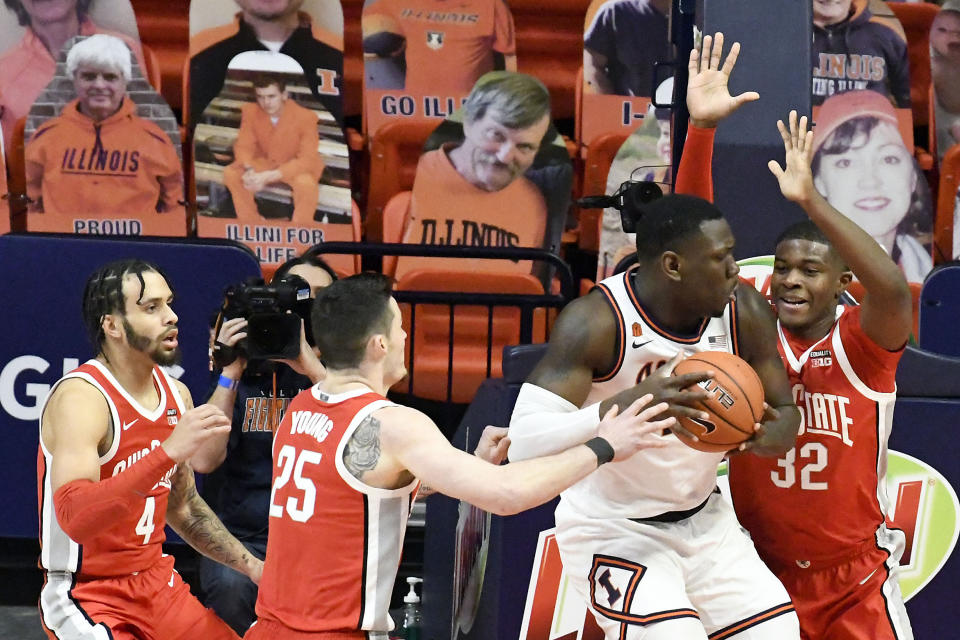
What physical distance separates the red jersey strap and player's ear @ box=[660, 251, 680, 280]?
1535mm

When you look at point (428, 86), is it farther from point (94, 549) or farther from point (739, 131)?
point (94, 549)

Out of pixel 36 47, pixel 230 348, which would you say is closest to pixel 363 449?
pixel 230 348

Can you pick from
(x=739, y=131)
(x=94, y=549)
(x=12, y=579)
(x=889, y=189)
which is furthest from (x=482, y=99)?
(x=94, y=549)

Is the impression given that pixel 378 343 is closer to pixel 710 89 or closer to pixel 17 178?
pixel 710 89

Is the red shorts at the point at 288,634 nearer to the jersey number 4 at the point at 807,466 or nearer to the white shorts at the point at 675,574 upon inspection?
the white shorts at the point at 675,574

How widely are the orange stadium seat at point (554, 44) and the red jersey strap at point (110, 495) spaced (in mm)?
5490

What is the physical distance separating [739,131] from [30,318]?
10.5 feet

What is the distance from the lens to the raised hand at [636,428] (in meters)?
3.37

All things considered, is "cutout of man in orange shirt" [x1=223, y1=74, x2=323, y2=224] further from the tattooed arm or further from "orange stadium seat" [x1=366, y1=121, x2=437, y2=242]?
the tattooed arm

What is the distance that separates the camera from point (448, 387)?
7172 millimetres

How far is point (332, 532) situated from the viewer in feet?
11.7

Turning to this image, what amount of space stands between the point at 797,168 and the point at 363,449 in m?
1.57

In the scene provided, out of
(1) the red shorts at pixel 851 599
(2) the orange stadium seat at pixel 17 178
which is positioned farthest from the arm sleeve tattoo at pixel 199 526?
(2) the orange stadium seat at pixel 17 178

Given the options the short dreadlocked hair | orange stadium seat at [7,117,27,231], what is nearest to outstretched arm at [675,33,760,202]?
the short dreadlocked hair
